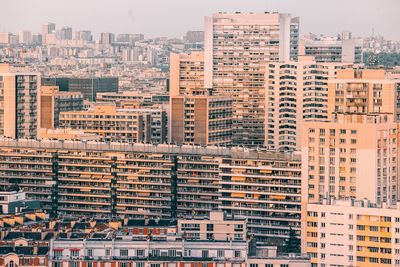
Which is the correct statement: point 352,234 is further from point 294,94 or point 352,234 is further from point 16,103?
point 16,103

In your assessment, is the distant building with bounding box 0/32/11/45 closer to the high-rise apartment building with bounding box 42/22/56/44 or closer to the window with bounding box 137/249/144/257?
the high-rise apartment building with bounding box 42/22/56/44

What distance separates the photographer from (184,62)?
3135 inches

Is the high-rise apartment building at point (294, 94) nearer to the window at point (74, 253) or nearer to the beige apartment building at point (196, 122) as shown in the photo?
the beige apartment building at point (196, 122)

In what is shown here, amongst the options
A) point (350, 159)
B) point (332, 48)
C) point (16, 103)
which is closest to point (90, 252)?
point (350, 159)

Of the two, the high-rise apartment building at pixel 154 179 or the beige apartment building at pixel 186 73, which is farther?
the beige apartment building at pixel 186 73

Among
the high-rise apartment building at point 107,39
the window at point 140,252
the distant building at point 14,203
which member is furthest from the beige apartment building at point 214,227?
the high-rise apartment building at point 107,39

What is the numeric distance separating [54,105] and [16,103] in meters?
4.72

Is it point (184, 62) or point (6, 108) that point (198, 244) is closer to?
point (6, 108)

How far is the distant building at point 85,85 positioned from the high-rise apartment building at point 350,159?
44.0 meters

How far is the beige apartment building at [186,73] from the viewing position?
78500 millimetres

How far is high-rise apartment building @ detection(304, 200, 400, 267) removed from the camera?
40.5m

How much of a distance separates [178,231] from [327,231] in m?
4.89

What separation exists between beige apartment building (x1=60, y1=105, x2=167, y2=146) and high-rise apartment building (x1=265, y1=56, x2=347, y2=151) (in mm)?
3965

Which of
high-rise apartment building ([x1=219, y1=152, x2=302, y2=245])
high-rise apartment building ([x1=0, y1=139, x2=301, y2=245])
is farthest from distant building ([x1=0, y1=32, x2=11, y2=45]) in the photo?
high-rise apartment building ([x1=219, y1=152, x2=302, y2=245])
